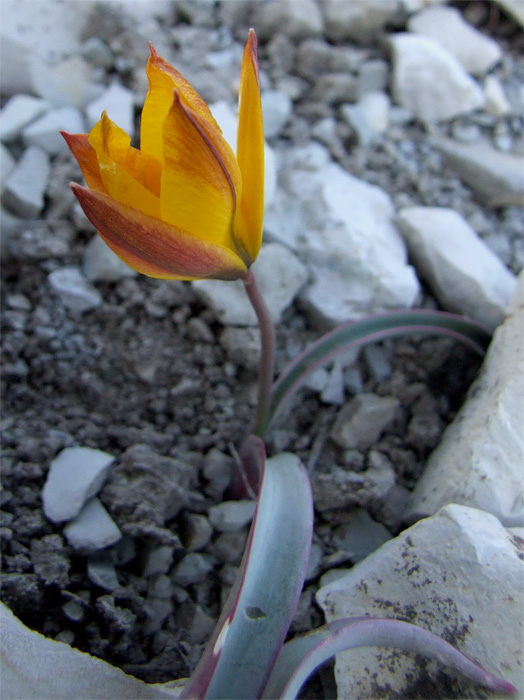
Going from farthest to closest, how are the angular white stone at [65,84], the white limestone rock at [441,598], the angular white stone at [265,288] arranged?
the angular white stone at [65,84], the angular white stone at [265,288], the white limestone rock at [441,598]

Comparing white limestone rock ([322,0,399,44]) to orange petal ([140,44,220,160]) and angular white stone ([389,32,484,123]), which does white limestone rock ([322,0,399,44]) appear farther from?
orange petal ([140,44,220,160])

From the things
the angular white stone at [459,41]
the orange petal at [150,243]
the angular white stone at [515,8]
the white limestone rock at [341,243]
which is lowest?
the white limestone rock at [341,243]

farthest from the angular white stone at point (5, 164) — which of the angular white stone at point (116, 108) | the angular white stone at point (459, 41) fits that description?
the angular white stone at point (459, 41)

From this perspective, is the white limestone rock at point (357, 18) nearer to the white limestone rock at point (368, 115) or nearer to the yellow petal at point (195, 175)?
the white limestone rock at point (368, 115)

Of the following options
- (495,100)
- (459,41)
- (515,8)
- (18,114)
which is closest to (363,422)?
(18,114)

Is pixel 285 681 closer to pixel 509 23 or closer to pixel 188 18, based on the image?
pixel 188 18

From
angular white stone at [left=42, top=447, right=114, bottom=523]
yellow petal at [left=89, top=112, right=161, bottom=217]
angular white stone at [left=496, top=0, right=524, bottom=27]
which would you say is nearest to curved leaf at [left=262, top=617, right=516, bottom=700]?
angular white stone at [left=42, top=447, right=114, bottom=523]

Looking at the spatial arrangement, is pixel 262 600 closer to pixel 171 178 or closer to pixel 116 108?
pixel 171 178
